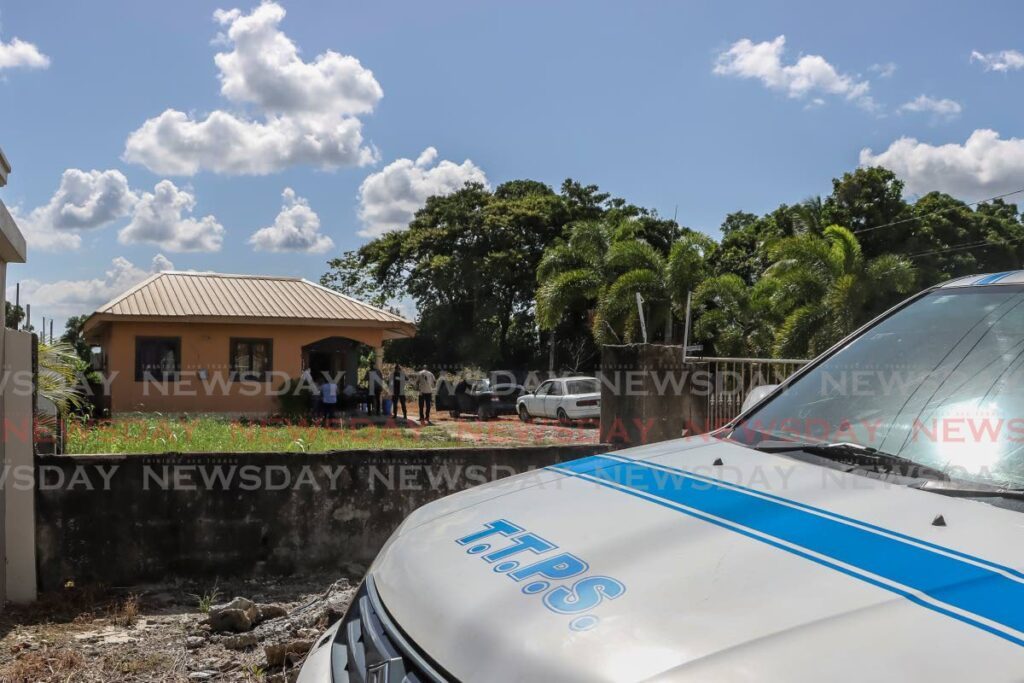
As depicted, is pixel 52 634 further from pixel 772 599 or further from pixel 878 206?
pixel 878 206

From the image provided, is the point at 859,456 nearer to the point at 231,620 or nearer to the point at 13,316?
the point at 231,620

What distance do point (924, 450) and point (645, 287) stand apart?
2193cm

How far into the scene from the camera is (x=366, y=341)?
23.6m

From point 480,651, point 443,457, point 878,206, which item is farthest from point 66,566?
point 878,206

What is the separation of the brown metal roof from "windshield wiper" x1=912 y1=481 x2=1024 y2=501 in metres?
21.3

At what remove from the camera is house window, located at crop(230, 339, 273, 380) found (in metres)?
22.7

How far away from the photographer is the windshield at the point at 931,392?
239 centimetres

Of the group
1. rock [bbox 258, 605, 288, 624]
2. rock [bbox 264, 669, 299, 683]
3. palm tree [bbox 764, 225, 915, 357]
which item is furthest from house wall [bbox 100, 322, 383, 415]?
rock [bbox 264, 669, 299, 683]

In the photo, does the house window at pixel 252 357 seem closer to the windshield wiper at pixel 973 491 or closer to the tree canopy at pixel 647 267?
the tree canopy at pixel 647 267

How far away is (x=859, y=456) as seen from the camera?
8.17 ft

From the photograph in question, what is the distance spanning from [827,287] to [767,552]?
19059 millimetres

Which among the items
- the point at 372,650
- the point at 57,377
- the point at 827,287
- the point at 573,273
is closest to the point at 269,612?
the point at 372,650

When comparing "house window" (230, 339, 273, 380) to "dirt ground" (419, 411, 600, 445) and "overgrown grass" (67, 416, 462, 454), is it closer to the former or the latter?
"dirt ground" (419, 411, 600, 445)

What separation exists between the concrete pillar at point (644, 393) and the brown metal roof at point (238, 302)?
16513 millimetres
